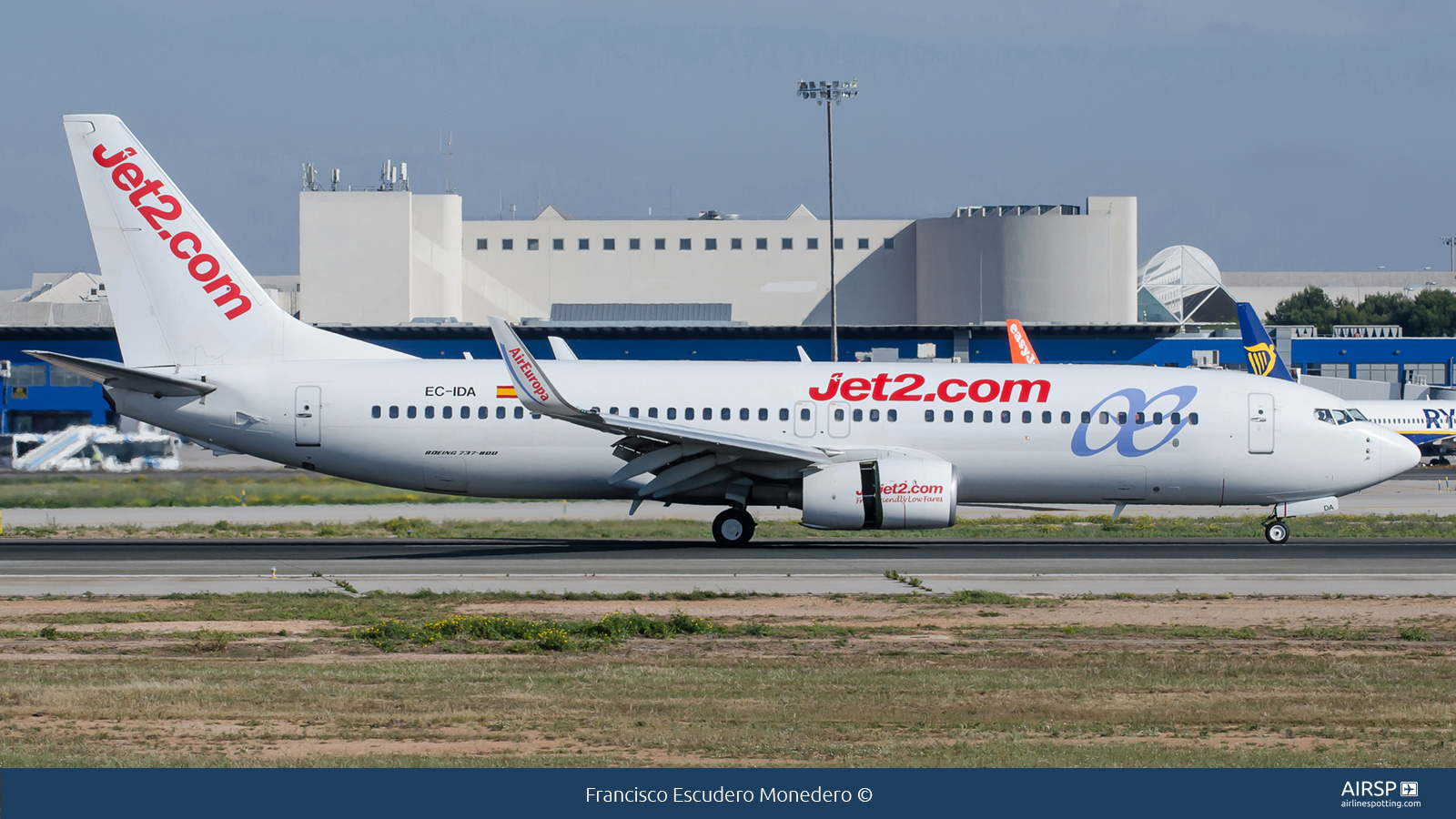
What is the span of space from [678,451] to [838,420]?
3.48 metres

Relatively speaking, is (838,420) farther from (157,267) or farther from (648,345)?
(648,345)

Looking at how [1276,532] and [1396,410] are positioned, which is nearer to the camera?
[1276,532]

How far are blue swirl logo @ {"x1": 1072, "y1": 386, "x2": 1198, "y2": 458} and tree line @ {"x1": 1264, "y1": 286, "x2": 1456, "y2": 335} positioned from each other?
138m

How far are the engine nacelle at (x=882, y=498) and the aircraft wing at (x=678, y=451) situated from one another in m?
0.80

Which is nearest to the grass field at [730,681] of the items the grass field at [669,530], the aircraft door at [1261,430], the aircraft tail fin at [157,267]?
the aircraft door at [1261,430]

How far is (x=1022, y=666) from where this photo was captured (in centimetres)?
1485

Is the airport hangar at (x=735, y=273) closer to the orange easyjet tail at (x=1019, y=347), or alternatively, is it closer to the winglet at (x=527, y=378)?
the orange easyjet tail at (x=1019, y=347)

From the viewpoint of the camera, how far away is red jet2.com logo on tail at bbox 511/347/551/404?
25.4 metres

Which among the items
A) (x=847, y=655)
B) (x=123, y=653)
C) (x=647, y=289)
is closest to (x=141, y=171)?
(x=123, y=653)

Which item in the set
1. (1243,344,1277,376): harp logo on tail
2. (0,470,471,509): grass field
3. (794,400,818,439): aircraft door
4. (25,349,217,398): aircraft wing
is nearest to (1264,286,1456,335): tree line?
(1243,344,1277,376): harp logo on tail

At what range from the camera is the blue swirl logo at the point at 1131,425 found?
94.3 feet

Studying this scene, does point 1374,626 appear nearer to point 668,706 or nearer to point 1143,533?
point 668,706

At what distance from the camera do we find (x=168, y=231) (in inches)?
1156

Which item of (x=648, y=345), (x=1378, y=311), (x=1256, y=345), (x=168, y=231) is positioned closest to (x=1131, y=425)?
(x=168, y=231)
